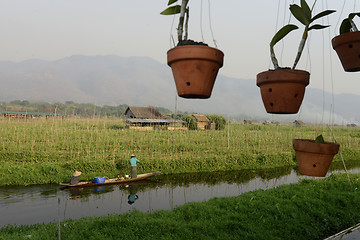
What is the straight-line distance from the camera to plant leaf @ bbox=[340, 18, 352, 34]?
1.63 m

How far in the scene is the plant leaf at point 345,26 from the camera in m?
1.63

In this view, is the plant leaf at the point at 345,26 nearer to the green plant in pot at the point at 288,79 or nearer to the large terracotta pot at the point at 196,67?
the green plant in pot at the point at 288,79

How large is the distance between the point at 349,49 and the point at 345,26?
0.18 m

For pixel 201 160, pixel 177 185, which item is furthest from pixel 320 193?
pixel 201 160

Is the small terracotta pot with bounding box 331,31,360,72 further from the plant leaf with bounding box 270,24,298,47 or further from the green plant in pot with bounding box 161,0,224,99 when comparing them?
the green plant in pot with bounding box 161,0,224,99

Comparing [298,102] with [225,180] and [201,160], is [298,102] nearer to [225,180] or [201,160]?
[225,180]

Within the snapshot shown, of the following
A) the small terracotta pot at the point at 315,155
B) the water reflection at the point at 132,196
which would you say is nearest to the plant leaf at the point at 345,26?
the small terracotta pot at the point at 315,155

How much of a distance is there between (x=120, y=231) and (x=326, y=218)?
4.34 meters

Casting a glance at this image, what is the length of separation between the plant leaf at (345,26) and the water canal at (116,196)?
6.25 metres

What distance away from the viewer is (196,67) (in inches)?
47.4

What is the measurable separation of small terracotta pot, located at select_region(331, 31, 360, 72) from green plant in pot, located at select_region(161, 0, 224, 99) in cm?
89

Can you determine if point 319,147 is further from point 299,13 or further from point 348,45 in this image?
point 299,13

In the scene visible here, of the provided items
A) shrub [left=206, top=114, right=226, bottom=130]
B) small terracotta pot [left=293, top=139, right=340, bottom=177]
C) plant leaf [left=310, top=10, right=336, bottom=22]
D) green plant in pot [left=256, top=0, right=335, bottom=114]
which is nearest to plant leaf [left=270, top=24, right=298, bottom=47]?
green plant in pot [left=256, top=0, right=335, bottom=114]

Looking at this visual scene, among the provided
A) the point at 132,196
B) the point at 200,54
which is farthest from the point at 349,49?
the point at 132,196
